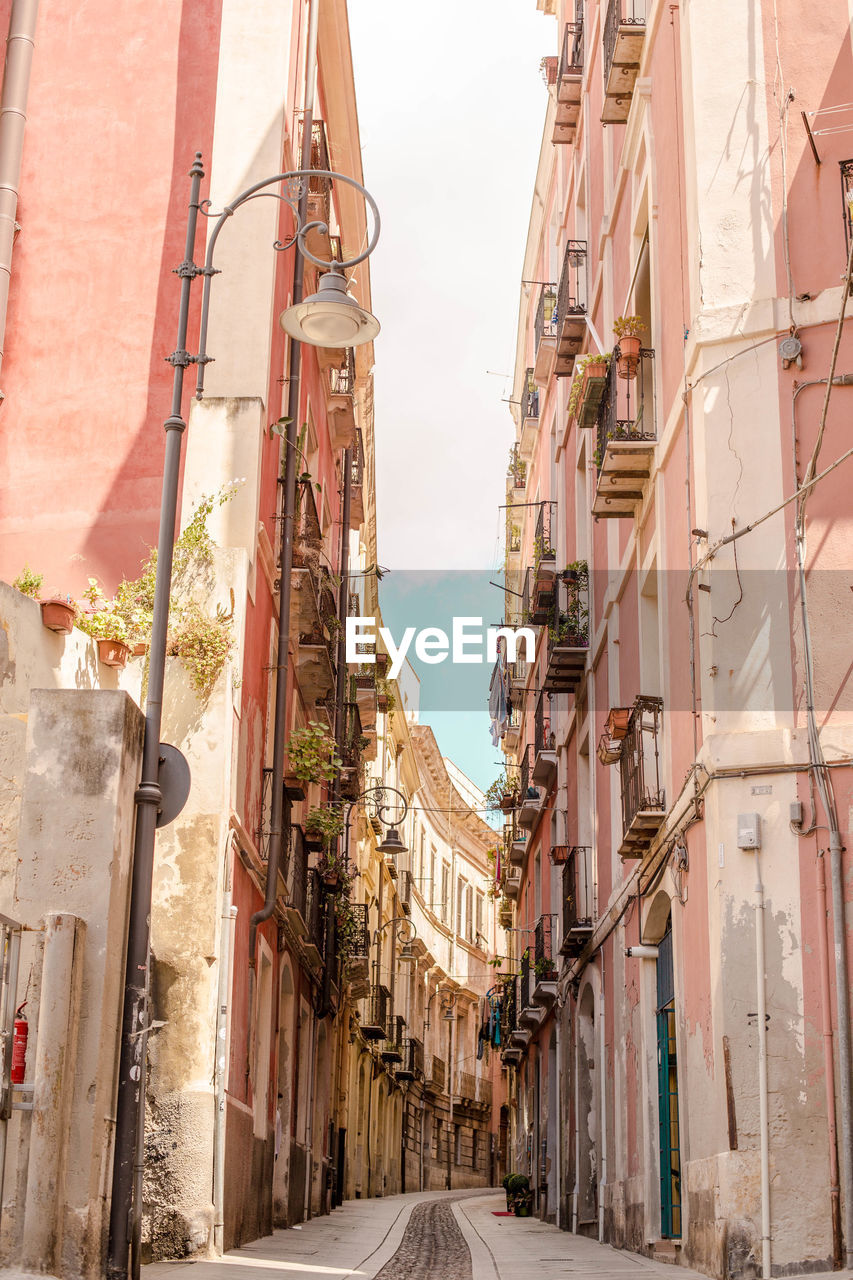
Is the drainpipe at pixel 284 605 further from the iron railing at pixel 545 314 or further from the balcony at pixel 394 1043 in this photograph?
the balcony at pixel 394 1043

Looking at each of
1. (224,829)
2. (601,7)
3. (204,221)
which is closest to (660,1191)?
(224,829)

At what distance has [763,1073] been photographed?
10.4 meters

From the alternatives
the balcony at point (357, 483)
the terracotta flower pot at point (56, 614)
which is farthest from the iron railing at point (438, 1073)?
the terracotta flower pot at point (56, 614)

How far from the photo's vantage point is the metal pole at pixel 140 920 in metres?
8.14

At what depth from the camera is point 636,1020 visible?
50.1ft

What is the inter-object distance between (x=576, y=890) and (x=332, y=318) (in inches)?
449

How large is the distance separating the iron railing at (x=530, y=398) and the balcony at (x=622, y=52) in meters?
11.9

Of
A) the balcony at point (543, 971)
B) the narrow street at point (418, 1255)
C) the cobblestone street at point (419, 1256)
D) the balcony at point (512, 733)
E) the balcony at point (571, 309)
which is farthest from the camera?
the balcony at point (512, 733)

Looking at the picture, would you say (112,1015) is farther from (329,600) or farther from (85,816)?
(329,600)

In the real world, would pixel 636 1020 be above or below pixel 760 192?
below

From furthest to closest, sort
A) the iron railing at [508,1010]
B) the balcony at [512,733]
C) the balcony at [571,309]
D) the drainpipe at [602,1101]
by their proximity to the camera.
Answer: the balcony at [512,733] → the iron railing at [508,1010] → the balcony at [571,309] → the drainpipe at [602,1101]

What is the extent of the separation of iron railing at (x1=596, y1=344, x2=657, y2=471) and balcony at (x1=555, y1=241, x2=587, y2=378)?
13.9 feet

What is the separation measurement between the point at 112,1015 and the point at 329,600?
11.2 metres

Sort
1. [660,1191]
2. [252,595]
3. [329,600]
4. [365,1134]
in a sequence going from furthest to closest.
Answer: [365,1134]
[329,600]
[252,595]
[660,1191]
